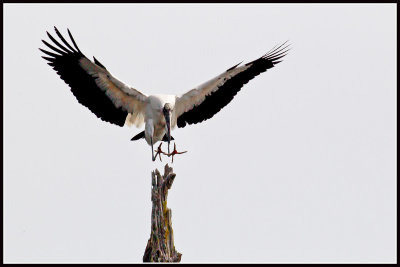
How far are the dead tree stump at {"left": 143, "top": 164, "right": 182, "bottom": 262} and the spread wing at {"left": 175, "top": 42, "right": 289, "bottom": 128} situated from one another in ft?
6.64

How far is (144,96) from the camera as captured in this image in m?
13.5

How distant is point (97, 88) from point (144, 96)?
2.65ft

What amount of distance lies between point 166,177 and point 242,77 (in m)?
2.93

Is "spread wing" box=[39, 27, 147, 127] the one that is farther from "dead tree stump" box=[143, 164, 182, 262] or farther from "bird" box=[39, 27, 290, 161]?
"dead tree stump" box=[143, 164, 182, 262]

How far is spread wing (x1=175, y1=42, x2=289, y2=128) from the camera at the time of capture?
13930mm

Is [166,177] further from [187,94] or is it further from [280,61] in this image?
[280,61]

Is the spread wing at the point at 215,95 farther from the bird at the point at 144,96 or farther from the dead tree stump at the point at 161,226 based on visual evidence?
the dead tree stump at the point at 161,226

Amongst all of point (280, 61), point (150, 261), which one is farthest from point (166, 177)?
point (280, 61)

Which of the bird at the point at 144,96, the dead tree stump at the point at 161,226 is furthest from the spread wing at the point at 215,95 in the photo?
the dead tree stump at the point at 161,226

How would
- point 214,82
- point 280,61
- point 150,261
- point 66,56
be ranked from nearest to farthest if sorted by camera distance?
point 150,261 < point 66,56 < point 214,82 < point 280,61

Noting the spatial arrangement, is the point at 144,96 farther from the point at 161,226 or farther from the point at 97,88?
the point at 161,226

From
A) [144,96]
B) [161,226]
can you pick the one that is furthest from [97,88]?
[161,226]

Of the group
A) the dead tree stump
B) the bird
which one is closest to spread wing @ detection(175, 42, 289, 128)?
the bird

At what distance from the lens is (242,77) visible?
1424 centimetres
